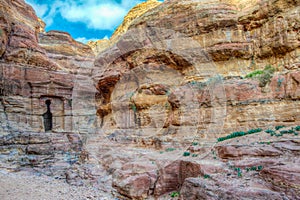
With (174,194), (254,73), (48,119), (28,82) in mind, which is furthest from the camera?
(48,119)

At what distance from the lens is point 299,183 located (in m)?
5.55

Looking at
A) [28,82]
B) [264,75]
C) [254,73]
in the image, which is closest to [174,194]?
[264,75]

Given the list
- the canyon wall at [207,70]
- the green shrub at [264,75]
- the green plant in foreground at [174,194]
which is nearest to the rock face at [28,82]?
→ the canyon wall at [207,70]

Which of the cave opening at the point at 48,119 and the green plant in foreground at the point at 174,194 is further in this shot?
the cave opening at the point at 48,119

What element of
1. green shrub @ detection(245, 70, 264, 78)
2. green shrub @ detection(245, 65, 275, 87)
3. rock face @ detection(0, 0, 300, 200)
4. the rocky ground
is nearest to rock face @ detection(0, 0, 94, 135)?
rock face @ detection(0, 0, 300, 200)

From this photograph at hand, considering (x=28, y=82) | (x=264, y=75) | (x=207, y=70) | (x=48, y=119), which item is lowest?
(x=48, y=119)

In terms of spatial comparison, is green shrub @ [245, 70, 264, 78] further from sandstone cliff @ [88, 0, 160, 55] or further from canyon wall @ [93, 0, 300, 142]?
sandstone cliff @ [88, 0, 160, 55]

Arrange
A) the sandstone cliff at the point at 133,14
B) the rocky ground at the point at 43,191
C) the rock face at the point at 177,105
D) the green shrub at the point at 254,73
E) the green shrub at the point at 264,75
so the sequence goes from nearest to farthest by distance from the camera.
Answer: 1. the rock face at the point at 177,105
2. the rocky ground at the point at 43,191
3. the green shrub at the point at 264,75
4. the green shrub at the point at 254,73
5. the sandstone cliff at the point at 133,14

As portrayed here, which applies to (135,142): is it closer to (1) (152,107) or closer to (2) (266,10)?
(1) (152,107)

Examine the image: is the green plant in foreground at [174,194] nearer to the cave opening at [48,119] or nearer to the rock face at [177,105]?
the rock face at [177,105]

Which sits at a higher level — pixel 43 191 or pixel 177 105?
pixel 177 105

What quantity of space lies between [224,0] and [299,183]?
16.1m

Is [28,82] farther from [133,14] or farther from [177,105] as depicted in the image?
[133,14]

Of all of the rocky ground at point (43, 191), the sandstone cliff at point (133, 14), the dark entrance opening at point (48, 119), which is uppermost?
the sandstone cliff at point (133, 14)
